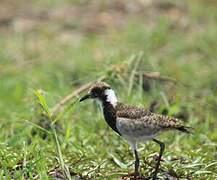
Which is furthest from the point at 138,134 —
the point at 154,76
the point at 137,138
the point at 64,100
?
the point at 154,76

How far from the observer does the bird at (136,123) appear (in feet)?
15.4

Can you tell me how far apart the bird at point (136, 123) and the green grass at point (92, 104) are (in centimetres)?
25

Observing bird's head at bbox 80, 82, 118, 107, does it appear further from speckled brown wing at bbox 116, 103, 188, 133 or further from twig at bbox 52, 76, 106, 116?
twig at bbox 52, 76, 106, 116

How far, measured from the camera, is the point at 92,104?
7156mm

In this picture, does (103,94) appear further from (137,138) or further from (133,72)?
(133,72)

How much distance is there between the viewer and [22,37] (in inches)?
412

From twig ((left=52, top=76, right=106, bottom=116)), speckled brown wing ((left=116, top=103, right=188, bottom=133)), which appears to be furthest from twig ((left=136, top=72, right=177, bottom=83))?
speckled brown wing ((left=116, top=103, right=188, bottom=133))

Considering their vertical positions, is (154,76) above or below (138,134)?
below

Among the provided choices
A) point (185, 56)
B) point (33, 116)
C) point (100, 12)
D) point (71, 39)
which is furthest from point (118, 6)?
point (33, 116)

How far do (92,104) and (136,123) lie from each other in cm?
249

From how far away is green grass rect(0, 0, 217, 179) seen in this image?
5.16 meters

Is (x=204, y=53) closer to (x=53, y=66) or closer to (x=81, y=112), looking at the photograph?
(x=53, y=66)

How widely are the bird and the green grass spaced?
255 millimetres

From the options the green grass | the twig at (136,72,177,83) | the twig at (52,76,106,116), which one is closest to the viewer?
the green grass
